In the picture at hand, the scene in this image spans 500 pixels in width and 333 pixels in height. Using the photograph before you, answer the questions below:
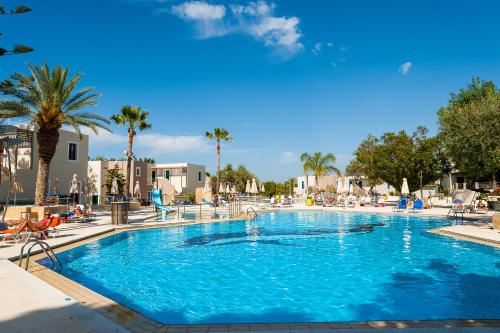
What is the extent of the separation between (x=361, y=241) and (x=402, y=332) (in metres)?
9.67

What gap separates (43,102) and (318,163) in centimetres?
2926

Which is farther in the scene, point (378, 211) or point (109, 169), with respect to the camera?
point (109, 169)

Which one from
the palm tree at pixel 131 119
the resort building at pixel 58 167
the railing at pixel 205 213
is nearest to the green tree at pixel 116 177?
the resort building at pixel 58 167

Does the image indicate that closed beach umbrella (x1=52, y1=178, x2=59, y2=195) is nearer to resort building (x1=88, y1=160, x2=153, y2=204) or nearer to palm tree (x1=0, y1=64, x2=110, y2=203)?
palm tree (x1=0, y1=64, x2=110, y2=203)

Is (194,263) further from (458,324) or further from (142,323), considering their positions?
(458,324)

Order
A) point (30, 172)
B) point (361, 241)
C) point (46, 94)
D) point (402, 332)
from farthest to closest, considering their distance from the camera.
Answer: point (30, 172) → point (46, 94) → point (361, 241) → point (402, 332)

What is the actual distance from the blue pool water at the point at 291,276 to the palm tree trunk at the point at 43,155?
7.53 metres

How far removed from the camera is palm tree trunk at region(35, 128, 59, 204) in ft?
61.5

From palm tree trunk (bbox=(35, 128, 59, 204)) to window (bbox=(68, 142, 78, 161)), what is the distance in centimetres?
1071

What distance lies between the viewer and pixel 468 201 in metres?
20.7

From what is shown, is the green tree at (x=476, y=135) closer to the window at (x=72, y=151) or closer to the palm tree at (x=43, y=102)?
the palm tree at (x=43, y=102)

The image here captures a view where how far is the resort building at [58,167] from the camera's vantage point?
83.7 feet

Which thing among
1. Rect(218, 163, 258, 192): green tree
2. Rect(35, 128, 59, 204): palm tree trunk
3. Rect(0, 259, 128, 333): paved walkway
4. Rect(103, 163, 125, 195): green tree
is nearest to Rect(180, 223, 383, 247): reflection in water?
Rect(0, 259, 128, 333): paved walkway

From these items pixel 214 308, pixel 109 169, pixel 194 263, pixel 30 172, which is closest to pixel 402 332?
pixel 214 308
